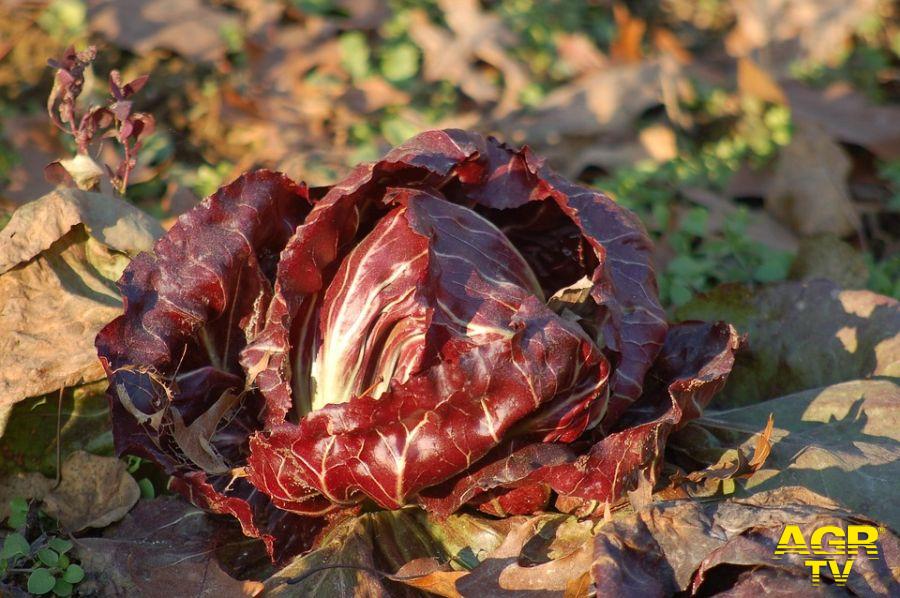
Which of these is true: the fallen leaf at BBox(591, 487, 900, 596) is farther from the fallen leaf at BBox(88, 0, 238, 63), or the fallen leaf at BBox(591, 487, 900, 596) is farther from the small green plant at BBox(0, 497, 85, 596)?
the fallen leaf at BBox(88, 0, 238, 63)

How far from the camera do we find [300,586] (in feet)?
9.21

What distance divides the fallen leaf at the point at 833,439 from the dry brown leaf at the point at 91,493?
71.1 inches

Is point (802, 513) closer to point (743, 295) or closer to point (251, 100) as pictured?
point (743, 295)

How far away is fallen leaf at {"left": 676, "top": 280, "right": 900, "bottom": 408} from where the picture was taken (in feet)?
12.2

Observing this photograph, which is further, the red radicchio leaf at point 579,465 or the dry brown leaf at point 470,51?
the dry brown leaf at point 470,51

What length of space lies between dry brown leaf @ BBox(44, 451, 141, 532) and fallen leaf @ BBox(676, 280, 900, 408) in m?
2.14

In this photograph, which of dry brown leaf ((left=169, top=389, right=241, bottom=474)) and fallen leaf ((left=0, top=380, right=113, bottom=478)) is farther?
fallen leaf ((left=0, top=380, right=113, bottom=478))

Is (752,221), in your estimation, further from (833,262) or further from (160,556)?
(160,556)

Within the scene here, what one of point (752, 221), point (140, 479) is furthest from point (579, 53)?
point (140, 479)

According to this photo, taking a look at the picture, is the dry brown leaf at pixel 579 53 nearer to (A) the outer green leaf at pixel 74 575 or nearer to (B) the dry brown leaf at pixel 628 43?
(B) the dry brown leaf at pixel 628 43

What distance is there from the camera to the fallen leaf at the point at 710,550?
2502 millimetres

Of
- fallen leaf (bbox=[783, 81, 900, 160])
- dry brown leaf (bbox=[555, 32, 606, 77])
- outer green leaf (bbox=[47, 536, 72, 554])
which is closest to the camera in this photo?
outer green leaf (bbox=[47, 536, 72, 554])

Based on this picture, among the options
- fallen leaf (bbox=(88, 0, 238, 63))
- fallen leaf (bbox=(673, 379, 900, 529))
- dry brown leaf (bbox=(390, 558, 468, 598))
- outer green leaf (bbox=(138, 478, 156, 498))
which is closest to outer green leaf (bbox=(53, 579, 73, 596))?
outer green leaf (bbox=(138, 478, 156, 498))

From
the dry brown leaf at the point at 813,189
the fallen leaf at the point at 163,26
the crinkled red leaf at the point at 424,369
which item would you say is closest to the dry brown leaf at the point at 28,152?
the fallen leaf at the point at 163,26
